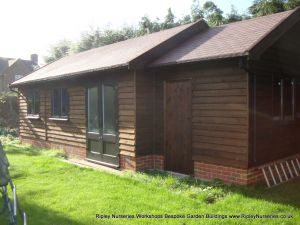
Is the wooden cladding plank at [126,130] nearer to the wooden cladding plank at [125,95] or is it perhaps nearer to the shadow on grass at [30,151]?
the wooden cladding plank at [125,95]

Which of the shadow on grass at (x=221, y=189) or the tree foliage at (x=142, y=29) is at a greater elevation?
the tree foliage at (x=142, y=29)

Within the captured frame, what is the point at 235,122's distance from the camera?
307 inches

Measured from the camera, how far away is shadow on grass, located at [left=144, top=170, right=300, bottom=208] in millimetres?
6924

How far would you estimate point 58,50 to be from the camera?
1716 inches

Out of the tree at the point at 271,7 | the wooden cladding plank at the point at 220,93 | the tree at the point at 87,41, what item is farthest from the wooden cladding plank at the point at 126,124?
the tree at the point at 87,41

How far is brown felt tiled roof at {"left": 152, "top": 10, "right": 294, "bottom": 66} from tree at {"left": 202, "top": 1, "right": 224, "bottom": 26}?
62.2ft

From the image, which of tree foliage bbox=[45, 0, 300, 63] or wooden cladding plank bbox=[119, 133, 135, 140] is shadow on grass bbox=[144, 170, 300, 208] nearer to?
wooden cladding plank bbox=[119, 133, 135, 140]

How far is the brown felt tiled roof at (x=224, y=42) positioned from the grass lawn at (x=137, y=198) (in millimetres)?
2965

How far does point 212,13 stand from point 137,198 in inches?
1092

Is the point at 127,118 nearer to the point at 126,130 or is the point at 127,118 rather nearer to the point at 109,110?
the point at 126,130

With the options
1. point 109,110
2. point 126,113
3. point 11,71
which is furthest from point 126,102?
point 11,71

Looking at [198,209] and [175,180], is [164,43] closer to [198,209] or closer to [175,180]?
[175,180]

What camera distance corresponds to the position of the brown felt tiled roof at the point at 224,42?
7626mm

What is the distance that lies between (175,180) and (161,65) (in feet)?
9.71
